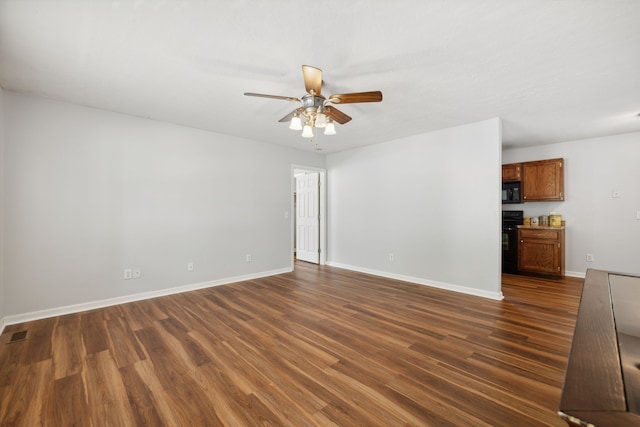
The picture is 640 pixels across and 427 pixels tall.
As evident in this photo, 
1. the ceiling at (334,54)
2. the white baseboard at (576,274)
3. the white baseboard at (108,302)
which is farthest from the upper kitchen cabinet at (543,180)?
the white baseboard at (108,302)

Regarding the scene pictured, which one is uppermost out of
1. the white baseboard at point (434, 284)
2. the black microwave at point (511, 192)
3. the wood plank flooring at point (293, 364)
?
the black microwave at point (511, 192)

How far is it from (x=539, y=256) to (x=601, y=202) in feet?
4.35

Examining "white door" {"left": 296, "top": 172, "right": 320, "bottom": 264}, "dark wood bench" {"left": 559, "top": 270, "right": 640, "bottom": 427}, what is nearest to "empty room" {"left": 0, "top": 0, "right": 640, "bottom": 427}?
"dark wood bench" {"left": 559, "top": 270, "right": 640, "bottom": 427}

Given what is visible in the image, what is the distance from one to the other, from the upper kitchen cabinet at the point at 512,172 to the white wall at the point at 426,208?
2087 millimetres

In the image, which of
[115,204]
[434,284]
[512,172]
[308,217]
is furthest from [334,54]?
[512,172]

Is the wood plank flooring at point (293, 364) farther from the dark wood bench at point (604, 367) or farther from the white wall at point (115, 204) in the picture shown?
the dark wood bench at point (604, 367)

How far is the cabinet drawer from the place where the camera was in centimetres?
479

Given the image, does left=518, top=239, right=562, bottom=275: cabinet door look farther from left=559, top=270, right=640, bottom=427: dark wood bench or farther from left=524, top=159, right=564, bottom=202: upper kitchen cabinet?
left=559, top=270, right=640, bottom=427: dark wood bench

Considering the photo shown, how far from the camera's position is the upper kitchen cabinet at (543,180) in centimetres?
493

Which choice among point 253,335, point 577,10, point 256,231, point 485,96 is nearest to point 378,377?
point 253,335

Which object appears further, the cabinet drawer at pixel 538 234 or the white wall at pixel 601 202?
the cabinet drawer at pixel 538 234

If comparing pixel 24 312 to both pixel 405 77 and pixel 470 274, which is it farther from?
pixel 470 274

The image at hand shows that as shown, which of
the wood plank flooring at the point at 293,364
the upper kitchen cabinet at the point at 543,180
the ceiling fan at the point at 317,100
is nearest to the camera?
the wood plank flooring at the point at 293,364

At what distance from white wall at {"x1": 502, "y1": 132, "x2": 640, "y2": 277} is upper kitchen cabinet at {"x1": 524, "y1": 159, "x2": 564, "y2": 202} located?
25cm
